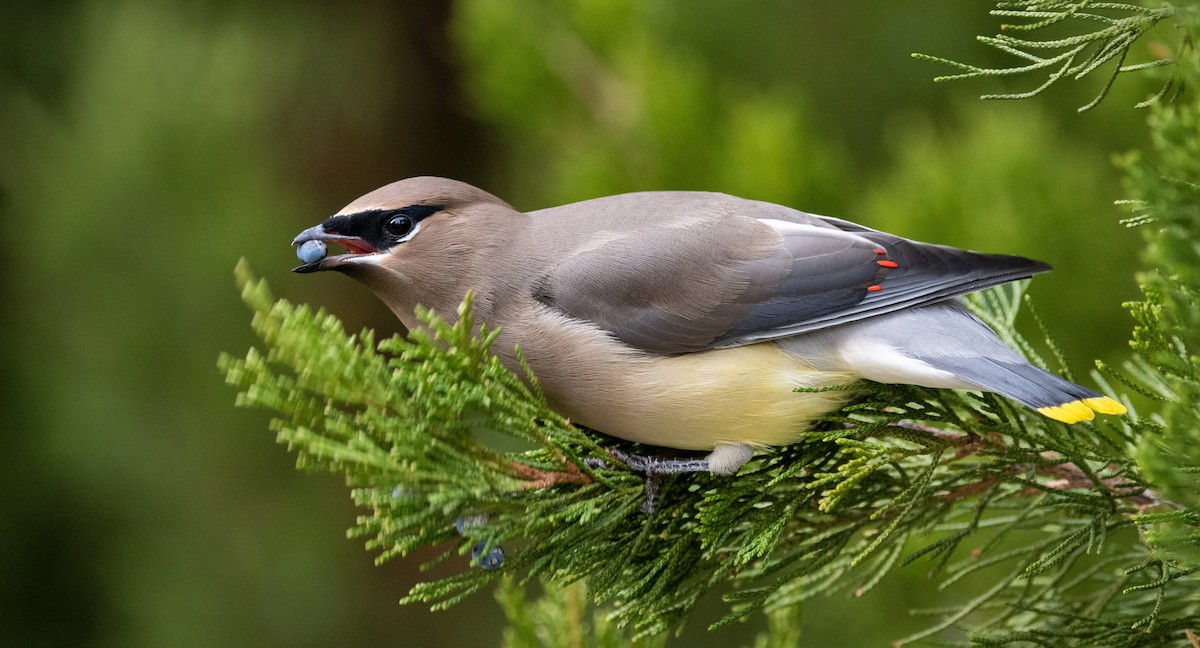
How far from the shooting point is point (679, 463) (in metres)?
2.29

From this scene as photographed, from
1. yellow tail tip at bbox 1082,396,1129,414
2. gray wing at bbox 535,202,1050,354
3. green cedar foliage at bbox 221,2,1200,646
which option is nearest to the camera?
green cedar foliage at bbox 221,2,1200,646

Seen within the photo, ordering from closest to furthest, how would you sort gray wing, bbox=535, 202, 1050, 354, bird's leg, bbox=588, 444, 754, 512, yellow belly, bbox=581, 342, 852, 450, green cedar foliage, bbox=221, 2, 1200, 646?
green cedar foliage, bbox=221, 2, 1200, 646 < bird's leg, bbox=588, 444, 754, 512 < yellow belly, bbox=581, 342, 852, 450 < gray wing, bbox=535, 202, 1050, 354

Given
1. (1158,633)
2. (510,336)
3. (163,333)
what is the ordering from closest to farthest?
(1158,633), (510,336), (163,333)

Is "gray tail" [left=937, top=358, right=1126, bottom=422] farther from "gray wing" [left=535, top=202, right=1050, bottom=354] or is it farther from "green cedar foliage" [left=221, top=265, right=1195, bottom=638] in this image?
"gray wing" [left=535, top=202, right=1050, bottom=354]

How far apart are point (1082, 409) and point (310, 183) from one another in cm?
418

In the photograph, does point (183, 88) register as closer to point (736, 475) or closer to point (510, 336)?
point (510, 336)

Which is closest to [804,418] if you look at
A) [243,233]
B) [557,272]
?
[557,272]

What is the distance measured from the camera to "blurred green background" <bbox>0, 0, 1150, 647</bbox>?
11.3 feet

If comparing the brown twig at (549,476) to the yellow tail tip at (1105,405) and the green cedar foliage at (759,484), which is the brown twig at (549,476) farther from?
the yellow tail tip at (1105,405)

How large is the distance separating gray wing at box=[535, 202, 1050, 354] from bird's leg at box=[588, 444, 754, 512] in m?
0.24

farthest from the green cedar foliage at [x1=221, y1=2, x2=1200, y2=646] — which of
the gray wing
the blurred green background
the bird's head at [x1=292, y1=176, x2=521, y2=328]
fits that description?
the blurred green background

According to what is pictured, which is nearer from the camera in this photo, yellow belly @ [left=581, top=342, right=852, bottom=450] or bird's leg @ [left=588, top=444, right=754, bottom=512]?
bird's leg @ [left=588, top=444, right=754, bottom=512]

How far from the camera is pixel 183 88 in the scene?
461cm

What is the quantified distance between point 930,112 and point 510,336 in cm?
332
